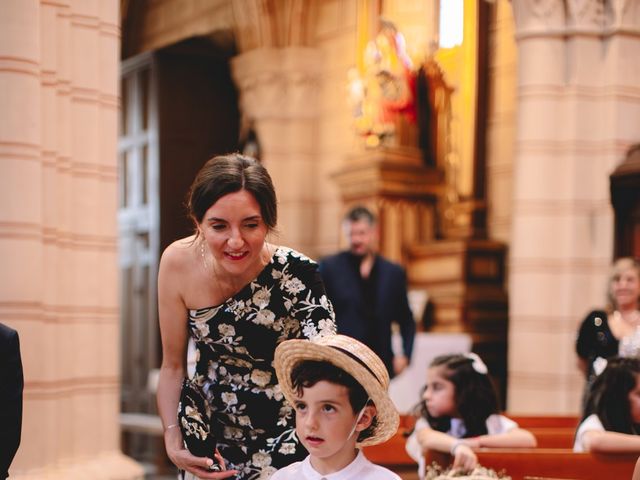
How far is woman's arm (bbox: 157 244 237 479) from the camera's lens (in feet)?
9.02

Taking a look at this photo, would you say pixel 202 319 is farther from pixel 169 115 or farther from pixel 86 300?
pixel 169 115

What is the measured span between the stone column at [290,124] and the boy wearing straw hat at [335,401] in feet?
31.6

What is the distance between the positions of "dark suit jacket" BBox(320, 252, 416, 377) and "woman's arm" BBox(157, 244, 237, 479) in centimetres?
375

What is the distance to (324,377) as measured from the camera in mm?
2580

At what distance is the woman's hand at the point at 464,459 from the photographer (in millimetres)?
4089

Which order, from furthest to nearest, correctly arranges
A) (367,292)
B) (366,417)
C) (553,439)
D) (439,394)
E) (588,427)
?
1. (367,292)
2. (553,439)
3. (439,394)
4. (588,427)
5. (366,417)

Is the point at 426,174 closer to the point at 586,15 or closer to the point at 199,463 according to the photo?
the point at 586,15

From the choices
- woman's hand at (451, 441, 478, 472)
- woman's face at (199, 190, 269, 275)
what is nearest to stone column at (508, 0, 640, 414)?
woman's hand at (451, 441, 478, 472)

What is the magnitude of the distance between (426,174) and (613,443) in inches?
255

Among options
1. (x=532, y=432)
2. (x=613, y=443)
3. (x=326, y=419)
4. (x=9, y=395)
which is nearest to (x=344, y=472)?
(x=326, y=419)

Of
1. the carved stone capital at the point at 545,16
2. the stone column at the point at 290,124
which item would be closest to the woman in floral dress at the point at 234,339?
the carved stone capital at the point at 545,16

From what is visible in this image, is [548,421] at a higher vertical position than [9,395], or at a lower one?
lower

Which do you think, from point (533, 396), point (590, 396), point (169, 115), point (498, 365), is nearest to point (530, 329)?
point (533, 396)

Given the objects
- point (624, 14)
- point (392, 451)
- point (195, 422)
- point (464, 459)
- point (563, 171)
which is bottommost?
point (392, 451)
